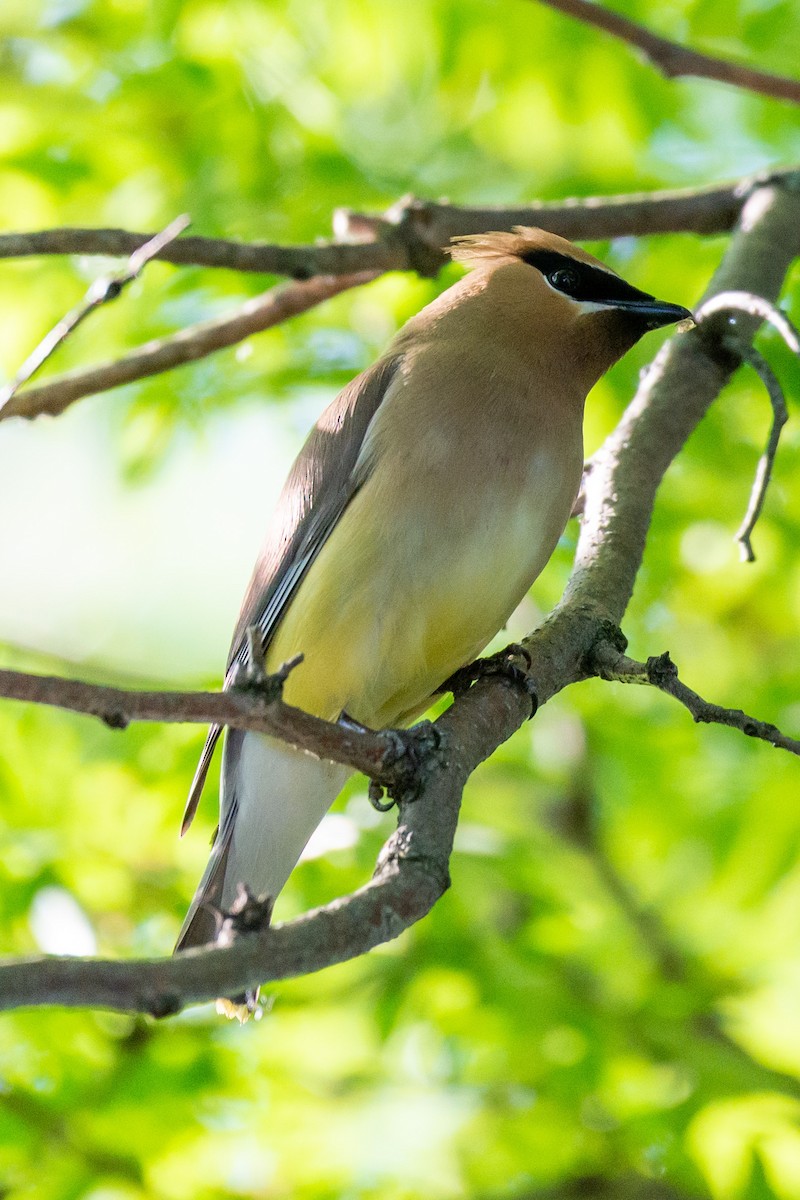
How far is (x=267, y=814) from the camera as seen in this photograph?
4445 mm

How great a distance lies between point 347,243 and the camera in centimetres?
451

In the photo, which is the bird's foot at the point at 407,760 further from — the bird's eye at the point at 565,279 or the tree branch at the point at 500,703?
the bird's eye at the point at 565,279

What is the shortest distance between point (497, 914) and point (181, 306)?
283 centimetres

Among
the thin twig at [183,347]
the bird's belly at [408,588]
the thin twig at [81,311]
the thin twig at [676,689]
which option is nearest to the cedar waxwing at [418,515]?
the bird's belly at [408,588]

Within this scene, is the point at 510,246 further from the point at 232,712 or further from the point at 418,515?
the point at 232,712

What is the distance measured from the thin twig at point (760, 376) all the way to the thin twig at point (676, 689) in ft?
1.45

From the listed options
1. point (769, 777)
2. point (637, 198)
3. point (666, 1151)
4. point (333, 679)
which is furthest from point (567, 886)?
point (637, 198)

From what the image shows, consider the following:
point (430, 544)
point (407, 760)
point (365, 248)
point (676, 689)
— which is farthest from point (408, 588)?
point (365, 248)

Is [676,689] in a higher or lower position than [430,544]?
lower

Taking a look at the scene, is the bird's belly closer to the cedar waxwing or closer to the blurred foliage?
the cedar waxwing

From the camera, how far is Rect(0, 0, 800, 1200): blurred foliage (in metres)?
4.77

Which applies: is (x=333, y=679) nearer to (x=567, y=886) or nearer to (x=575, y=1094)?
(x=575, y=1094)

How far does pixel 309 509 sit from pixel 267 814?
984 millimetres

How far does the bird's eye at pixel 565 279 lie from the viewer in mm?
4621
